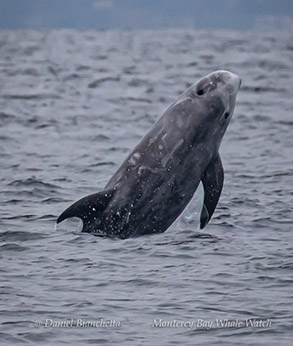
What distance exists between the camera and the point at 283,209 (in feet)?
50.6

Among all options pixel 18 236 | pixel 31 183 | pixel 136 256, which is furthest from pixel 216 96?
pixel 31 183

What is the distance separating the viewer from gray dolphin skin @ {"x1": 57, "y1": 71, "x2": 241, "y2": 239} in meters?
12.7

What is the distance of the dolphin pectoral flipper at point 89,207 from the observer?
472 inches

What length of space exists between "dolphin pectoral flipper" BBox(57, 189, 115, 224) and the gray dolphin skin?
0.05 ft

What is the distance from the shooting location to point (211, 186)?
42.8 ft

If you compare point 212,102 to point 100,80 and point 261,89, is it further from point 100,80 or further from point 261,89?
point 100,80

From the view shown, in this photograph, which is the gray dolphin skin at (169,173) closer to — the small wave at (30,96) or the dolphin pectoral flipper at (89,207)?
the dolphin pectoral flipper at (89,207)

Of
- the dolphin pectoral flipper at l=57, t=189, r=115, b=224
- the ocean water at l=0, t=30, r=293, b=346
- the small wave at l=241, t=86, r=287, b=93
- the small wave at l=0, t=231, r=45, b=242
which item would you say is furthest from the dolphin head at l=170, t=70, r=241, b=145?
the small wave at l=241, t=86, r=287, b=93

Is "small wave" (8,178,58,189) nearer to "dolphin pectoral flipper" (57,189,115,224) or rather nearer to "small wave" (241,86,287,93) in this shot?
"dolphin pectoral flipper" (57,189,115,224)

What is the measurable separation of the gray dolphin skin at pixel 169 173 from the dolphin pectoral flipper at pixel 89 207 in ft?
0.05

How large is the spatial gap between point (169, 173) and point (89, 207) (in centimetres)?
119

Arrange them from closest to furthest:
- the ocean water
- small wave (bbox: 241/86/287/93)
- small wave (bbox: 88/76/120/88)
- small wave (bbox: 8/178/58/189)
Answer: the ocean water
small wave (bbox: 8/178/58/189)
small wave (bbox: 241/86/287/93)
small wave (bbox: 88/76/120/88)

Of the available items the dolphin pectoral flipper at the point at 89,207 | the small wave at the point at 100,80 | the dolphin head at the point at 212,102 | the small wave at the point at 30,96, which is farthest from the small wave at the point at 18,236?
the small wave at the point at 100,80

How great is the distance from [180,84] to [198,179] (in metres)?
31.9
